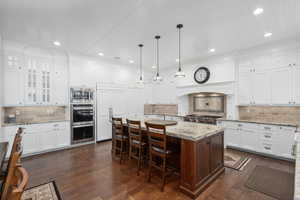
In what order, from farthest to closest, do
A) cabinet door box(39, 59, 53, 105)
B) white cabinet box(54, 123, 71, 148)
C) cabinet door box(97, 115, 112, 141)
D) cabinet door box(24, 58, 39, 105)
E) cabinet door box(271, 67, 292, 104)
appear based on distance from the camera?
cabinet door box(97, 115, 112, 141) → white cabinet box(54, 123, 71, 148) → cabinet door box(39, 59, 53, 105) → cabinet door box(24, 58, 39, 105) → cabinet door box(271, 67, 292, 104)

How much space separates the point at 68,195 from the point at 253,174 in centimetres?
335

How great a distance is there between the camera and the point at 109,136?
5223mm

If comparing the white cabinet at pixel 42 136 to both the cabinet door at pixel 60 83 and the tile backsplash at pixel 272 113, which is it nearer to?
the cabinet door at pixel 60 83

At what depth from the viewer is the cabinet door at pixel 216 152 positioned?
2.50 m

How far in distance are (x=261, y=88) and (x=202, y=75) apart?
1710mm

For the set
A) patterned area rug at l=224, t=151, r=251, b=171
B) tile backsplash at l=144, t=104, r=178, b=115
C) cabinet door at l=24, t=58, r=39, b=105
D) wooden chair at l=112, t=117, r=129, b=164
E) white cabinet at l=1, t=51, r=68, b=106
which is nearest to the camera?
patterned area rug at l=224, t=151, r=251, b=171

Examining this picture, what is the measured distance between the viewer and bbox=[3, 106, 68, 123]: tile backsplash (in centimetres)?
376

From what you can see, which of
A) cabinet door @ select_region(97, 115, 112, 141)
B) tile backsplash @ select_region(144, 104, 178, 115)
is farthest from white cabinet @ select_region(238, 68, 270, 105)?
cabinet door @ select_region(97, 115, 112, 141)

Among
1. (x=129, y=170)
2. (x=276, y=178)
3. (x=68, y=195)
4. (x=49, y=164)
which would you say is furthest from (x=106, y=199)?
(x=276, y=178)

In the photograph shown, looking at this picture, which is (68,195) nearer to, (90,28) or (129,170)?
(129,170)

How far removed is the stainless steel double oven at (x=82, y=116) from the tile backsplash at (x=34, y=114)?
1.24ft

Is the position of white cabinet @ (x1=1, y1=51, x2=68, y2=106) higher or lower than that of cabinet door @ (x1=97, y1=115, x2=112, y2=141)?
higher

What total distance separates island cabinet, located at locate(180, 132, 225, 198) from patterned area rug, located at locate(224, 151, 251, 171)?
0.85 meters

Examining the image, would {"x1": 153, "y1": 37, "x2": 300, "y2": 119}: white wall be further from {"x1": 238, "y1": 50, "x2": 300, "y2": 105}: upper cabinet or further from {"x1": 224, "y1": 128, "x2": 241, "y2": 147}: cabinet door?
{"x1": 224, "y1": 128, "x2": 241, "y2": 147}: cabinet door
